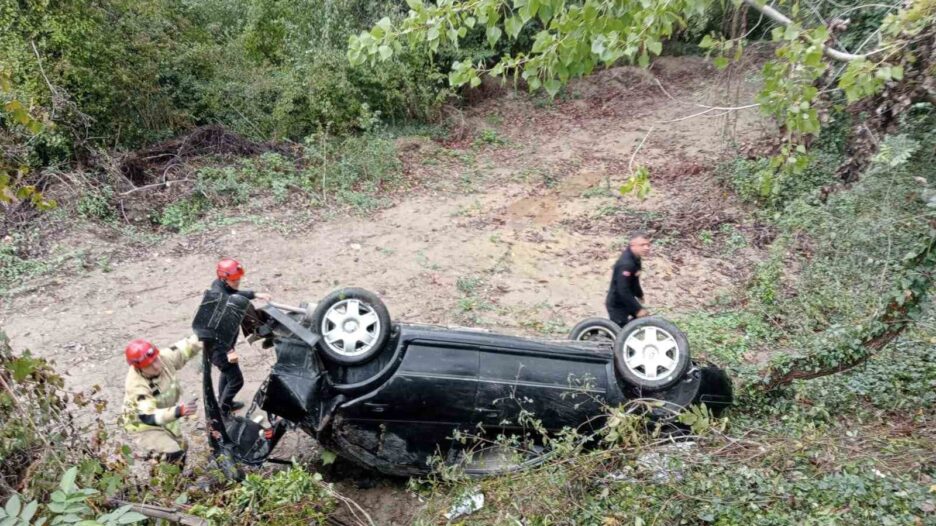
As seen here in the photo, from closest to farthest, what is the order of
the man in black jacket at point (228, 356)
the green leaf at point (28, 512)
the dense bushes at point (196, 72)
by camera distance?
the green leaf at point (28, 512)
the man in black jacket at point (228, 356)
the dense bushes at point (196, 72)

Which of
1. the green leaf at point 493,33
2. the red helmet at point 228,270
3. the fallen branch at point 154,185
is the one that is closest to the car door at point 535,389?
the green leaf at point 493,33

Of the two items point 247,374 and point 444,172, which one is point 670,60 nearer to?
point 444,172

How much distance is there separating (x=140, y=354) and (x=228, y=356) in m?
0.90

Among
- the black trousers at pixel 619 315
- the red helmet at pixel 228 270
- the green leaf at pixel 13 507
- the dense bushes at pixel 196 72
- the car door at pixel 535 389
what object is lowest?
the black trousers at pixel 619 315

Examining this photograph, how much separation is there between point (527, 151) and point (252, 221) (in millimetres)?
7282

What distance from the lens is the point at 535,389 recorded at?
455 cm

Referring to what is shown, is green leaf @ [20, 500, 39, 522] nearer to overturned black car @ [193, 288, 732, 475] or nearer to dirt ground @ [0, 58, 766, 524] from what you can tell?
overturned black car @ [193, 288, 732, 475]

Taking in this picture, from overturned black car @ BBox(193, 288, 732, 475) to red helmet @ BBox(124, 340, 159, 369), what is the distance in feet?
1.21

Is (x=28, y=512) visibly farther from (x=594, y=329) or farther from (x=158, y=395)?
(x=594, y=329)

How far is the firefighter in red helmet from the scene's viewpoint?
4379 millimetres

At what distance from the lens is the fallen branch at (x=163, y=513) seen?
2.78 metres

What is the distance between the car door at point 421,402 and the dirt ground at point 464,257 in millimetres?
700

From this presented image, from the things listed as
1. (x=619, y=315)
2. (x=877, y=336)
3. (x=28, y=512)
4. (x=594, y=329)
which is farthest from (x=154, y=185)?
(x=877, y=336)

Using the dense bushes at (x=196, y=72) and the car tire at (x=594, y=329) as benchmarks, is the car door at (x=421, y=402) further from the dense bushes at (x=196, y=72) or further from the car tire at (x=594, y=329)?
the dense bushes at (x=196, y=72)
